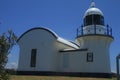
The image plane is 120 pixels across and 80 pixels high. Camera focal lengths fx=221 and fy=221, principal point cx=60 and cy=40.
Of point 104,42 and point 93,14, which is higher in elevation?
point 93,14

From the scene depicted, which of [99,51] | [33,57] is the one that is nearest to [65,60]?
[33,57]

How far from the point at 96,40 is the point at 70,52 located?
11.7ft

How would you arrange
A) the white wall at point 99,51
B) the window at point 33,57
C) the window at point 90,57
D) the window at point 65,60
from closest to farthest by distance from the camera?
the white wall at point 99,51 → the window at point 90,57 → the window at point 65,60 → the window at point 33,57

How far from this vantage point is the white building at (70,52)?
1006 inches

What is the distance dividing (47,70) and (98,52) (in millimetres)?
6497

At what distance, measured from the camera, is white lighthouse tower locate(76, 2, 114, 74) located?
2533 cm

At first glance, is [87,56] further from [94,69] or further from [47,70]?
[47,70]

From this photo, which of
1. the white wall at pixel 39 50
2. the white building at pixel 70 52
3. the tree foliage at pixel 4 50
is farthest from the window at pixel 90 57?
the tree foliage at pixel 4 50

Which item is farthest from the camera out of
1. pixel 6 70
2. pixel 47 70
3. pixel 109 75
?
pixel 47 70

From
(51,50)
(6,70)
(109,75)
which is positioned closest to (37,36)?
(51,50)

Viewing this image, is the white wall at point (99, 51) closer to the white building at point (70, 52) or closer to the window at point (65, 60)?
the white building at point (70, 52)

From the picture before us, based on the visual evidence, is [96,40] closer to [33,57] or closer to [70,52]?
[70,52]

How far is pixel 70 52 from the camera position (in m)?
27.1

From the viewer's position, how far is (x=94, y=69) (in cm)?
2534
